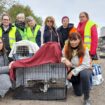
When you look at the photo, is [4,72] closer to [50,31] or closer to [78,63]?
[78,63]

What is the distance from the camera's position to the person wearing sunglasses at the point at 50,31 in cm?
795

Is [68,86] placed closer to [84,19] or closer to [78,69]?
[78,69]

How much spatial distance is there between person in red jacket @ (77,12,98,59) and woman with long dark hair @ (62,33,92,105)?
3.04 feet

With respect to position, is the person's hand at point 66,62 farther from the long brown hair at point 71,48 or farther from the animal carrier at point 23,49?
the animal carrier at point 23,49

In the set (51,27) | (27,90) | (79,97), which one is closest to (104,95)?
(79,97)

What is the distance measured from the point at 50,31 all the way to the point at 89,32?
3.36ft

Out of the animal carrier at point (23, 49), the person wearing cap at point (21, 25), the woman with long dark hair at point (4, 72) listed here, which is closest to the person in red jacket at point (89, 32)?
the animal carrier at point (23, 49)

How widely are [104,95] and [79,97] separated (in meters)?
0.60

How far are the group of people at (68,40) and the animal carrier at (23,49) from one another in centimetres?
16

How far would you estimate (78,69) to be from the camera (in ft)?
21.0

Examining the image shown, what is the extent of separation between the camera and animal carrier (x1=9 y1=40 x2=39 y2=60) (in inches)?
276

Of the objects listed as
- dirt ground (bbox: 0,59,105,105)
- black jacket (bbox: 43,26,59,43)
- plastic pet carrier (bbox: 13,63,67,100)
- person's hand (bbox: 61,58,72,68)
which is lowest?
dirt ground (bbox: 0,59,105,105)

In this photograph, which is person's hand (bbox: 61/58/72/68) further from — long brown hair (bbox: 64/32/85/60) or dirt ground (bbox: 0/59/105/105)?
dirt ground (bbox: 0/59/105/105)

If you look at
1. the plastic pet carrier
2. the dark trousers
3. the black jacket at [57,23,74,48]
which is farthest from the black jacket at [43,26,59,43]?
the dark trousers
